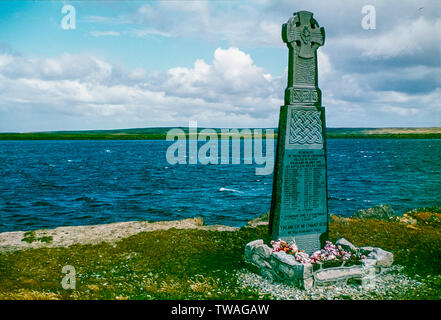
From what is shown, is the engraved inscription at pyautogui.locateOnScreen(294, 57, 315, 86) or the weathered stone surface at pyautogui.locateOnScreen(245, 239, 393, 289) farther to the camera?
the engraved inscription at pyautogui.locateOnScreen(294, 57, 315, 86)

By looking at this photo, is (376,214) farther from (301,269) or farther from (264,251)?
(301,269)

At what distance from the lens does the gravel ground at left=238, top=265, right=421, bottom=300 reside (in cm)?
837

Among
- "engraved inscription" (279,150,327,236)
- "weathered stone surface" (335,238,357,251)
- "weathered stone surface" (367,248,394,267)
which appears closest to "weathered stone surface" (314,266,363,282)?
"weathered stone surface" (367,248,394,267)

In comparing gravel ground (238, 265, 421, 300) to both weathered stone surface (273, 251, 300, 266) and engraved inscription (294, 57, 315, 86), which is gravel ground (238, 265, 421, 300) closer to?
weathered stone surface (273, 251, 300, 266)

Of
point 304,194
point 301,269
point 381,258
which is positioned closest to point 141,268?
point 301,269

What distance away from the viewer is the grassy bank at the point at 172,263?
8684 mm

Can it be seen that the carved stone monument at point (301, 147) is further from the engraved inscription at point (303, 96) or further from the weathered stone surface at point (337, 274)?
the weathered stone surface at point (337, 274)

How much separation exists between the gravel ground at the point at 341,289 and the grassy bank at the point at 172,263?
204 mm

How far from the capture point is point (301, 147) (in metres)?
10.6

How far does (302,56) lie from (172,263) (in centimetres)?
754

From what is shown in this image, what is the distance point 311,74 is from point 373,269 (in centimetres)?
598

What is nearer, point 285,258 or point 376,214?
point 285,258
